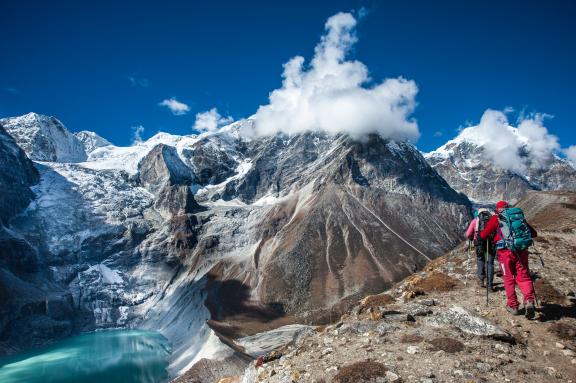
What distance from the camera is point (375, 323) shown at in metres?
17.0

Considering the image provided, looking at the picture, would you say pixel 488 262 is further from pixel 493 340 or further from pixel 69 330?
pixel 69 330

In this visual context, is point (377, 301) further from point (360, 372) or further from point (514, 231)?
point (360, 372)

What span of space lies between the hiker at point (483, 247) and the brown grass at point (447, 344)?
533cm

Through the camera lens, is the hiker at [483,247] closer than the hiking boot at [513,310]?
No

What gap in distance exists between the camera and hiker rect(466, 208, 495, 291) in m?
18.8

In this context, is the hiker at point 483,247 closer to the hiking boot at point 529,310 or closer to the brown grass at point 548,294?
the brown grass at point 548,294

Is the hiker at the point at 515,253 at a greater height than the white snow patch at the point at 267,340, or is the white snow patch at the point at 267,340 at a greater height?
the hiker at the point at 515,253

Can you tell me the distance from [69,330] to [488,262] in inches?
8181

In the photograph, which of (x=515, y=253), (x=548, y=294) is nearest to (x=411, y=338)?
(x=515, y=253)

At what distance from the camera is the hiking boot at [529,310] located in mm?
15589

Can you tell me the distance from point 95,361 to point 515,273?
478 feet

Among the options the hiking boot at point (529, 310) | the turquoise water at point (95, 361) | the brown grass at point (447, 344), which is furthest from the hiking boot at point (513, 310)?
the turquoise water at point (95, 361)

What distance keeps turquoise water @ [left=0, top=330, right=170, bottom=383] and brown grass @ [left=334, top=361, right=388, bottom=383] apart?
10992 centimetres

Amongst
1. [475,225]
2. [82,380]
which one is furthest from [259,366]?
[82,380]
